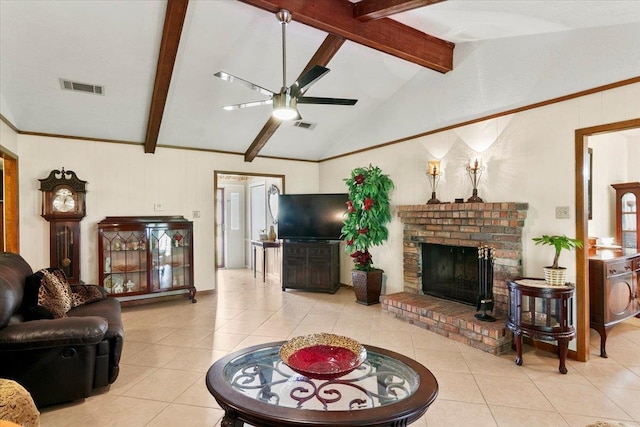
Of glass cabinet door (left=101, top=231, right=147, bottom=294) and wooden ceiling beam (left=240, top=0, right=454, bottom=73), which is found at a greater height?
wooden ceiling beam (left=240, top=0, right=454, bottom=73)

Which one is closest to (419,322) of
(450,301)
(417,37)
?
(450,301)

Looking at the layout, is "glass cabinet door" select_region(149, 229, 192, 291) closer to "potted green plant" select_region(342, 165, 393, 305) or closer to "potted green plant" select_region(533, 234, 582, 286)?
"potted green plant" select_region(342, 165, 393, 305)

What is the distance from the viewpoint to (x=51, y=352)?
2432mm

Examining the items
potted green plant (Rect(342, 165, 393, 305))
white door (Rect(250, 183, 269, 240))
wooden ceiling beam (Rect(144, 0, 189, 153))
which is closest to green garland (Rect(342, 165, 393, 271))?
potted green plant (Rect(342, 165, 393, 305))

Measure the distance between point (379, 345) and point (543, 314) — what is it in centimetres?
157

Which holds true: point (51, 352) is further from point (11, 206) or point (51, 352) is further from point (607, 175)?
point (607, 175)

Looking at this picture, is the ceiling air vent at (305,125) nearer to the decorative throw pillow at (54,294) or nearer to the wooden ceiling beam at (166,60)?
the wooden ceiling beam at (166,60)

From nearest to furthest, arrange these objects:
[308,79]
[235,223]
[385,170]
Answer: [308,79] < [385,170] < [235,223]

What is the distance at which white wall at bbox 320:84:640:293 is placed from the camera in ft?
10.5

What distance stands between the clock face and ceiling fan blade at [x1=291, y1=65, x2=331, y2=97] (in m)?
3.78

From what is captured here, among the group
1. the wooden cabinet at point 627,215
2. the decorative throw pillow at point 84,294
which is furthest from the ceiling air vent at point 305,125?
the wooden cabinet at point 627,215

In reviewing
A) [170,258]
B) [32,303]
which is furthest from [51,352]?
[170,258]

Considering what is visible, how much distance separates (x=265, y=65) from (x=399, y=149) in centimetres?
232

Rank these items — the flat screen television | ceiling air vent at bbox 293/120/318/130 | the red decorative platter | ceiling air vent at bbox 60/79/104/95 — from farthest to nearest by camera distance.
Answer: the flat screen television < ceiling air vent at bbox 293/120/318/130 < ceiling air vent at bbox 60/79/104/95 < the red decorative platter
